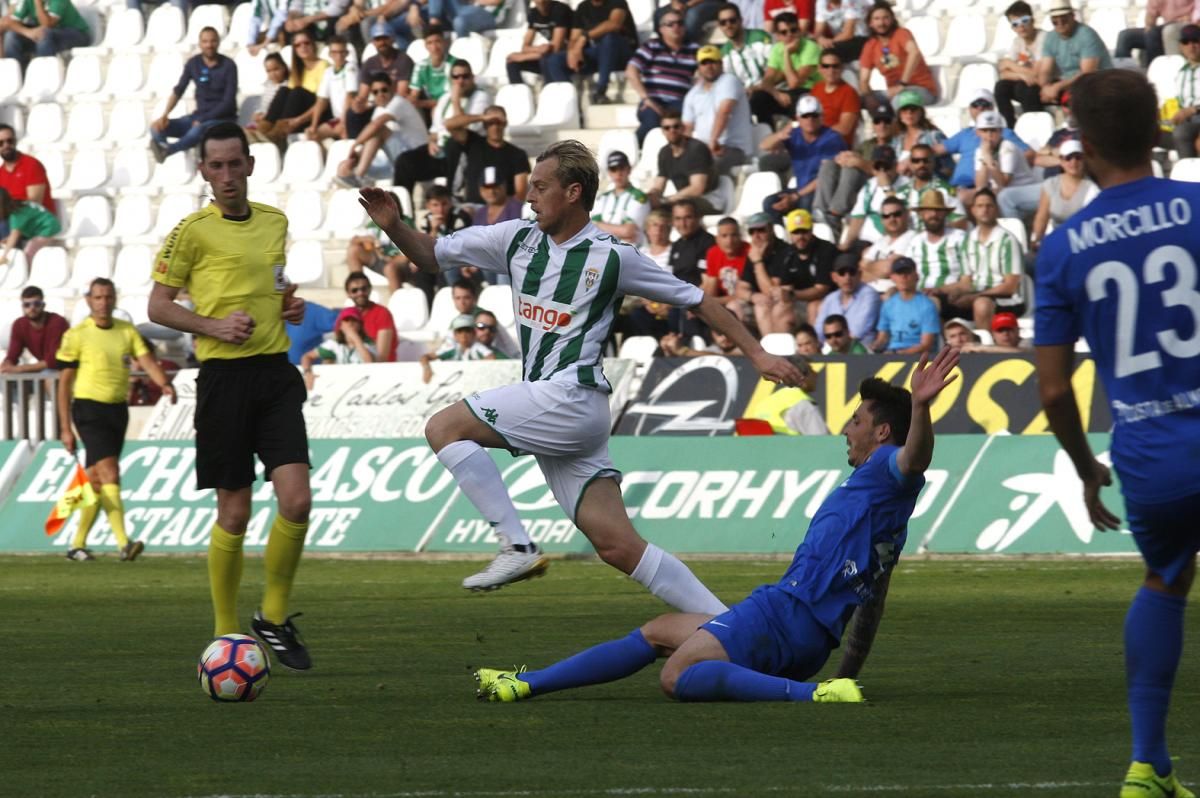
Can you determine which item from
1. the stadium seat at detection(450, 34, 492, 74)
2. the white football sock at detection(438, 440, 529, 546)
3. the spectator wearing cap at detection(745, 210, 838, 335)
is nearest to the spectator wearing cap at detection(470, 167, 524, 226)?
the spectator wearing cap at detection(745, 210, 838, 335)

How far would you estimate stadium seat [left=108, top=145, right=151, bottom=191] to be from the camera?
28.1m

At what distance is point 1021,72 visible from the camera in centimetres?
2189

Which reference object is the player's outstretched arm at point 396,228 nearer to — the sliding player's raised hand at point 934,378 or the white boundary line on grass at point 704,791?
the sliding player's raised hand at point 934,378

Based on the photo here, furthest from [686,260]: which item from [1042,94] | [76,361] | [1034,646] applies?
[1034,646]

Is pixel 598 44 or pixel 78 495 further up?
pixel 598 44

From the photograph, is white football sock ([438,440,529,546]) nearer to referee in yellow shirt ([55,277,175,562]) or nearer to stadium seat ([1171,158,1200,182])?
referee in yellow shirt ([55,277,175,562])

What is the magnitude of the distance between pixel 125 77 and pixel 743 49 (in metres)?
10.2

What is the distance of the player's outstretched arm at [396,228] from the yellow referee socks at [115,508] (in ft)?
35.2

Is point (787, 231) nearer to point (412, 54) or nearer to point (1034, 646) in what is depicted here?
point (412, 54)

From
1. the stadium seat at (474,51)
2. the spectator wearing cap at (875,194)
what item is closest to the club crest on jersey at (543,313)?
the spectator wearing cap at (875,194)

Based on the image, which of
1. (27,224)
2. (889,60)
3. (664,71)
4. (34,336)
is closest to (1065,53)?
(889,60)

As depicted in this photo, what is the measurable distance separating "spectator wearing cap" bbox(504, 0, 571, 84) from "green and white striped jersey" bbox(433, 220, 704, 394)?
54.3 ft

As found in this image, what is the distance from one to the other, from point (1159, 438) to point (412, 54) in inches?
856

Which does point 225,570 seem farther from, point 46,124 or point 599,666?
point 46,124
